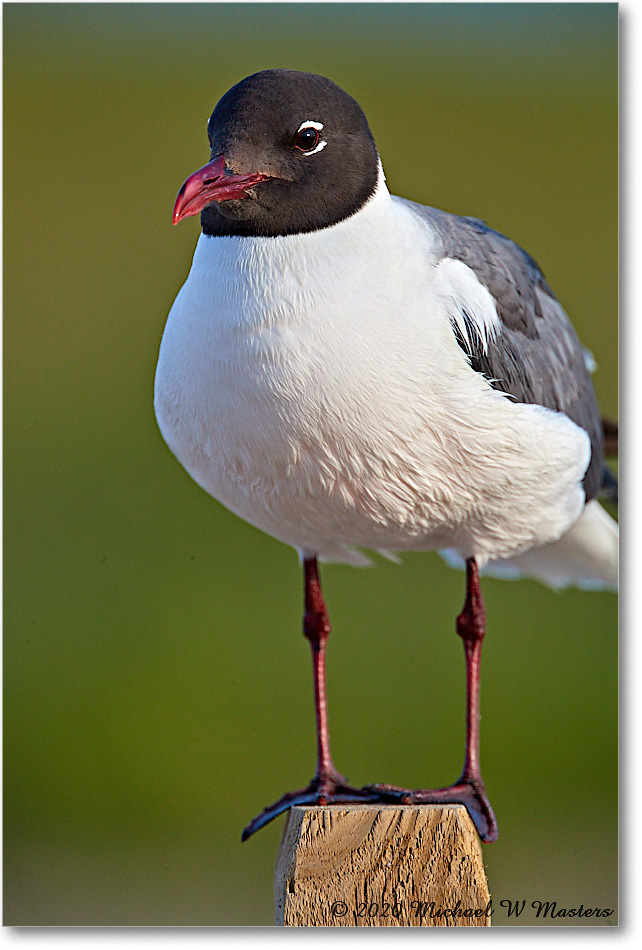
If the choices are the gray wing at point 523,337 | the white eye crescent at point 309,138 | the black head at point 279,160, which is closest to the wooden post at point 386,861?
the gray wing at point 523,337

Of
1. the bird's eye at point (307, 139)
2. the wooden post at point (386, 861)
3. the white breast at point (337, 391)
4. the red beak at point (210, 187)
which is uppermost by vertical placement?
the bird's eye at point (307, 139)

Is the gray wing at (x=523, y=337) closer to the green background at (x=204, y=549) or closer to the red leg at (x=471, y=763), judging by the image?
the green background at (x=204, y=549)

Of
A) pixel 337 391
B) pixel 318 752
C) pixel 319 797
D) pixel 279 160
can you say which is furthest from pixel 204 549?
pixel 279 160

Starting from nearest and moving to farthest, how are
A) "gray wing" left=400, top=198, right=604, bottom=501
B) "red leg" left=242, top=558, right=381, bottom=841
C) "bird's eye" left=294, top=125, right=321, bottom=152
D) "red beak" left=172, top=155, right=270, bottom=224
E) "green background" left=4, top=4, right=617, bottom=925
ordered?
"red beak" left=172, top=155, right=270, bottom=224
"bird's eye" left=294, top=125, right=321, bottom=152
"gray wing" left=400, top=198, right=604, bottom=501
"red leg" left=242, top=558, right=381, bottom=841
"green background" left=4, top=4, right=617, bottom=925

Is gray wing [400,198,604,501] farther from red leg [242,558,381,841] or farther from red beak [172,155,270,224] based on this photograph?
red leg [242,558,381,841]

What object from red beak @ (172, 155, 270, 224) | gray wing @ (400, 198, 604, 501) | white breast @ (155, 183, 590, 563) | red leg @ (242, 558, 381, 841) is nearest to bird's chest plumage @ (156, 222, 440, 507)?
white breast @ (155, 183, 590, 563)
